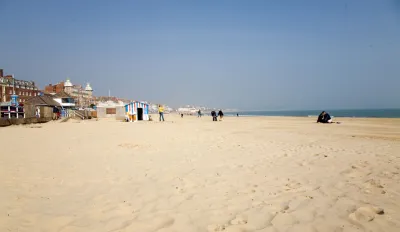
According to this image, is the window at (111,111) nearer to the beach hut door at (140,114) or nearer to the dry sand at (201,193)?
the beach hut door at (140,114)

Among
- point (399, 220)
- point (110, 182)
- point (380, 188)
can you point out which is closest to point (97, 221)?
point (110, 182)

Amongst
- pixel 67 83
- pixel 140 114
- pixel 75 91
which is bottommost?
pixel 140 114

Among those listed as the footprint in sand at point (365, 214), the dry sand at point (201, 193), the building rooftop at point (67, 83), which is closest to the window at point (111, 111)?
the building rooftop at point (67, 83)

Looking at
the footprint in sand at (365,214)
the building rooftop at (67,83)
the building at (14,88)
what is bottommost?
the footprint in sand at (365,214)

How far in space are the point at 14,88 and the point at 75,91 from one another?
3111cm

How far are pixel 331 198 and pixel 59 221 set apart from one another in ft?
13.8

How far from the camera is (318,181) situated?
A: 5066 mm

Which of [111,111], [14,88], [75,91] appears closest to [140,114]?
[111,111]

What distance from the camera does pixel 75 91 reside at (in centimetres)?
10619

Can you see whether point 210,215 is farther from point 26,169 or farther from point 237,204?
point 26,169

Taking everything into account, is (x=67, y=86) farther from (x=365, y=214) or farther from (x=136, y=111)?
(x=365, y=214)

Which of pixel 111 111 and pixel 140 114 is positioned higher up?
pixel 111 111

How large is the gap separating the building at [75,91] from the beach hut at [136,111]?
6761cm

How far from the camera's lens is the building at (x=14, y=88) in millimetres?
70750
